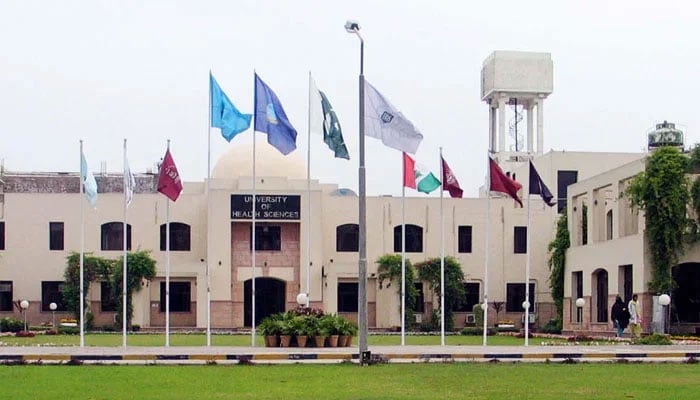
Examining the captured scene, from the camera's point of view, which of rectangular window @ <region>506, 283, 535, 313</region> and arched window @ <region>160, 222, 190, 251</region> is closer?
arched window @ <region>160, 222, 190, 251</region>

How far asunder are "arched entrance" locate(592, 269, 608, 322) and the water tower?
14435 millimetres

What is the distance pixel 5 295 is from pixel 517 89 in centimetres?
2828

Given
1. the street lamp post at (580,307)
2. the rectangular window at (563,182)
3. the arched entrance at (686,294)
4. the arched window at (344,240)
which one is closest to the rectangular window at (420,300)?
the arched window at (344,240)

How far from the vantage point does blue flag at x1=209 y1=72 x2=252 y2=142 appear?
3322 centimetres

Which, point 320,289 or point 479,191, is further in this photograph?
point 479,191

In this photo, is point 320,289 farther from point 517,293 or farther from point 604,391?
point 604,391

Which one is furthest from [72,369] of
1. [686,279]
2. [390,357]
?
[686,279]

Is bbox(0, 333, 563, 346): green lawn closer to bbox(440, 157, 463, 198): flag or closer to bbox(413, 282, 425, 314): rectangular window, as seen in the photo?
bbox(440, 157, 463, 198): flag

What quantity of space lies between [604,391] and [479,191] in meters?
52.9

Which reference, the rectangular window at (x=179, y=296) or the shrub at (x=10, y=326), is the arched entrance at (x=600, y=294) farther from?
the shrub at (x=10, y=326)

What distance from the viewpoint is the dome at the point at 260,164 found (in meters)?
60.9

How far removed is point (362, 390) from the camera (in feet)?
60.0

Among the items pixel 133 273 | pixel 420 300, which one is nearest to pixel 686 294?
pixel 420 300

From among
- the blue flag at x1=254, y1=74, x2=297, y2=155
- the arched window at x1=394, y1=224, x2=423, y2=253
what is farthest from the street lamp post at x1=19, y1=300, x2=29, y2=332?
the blue flag at x1=254, y1=74, x2=297, y2=155
